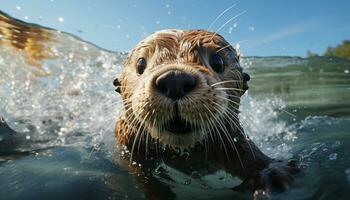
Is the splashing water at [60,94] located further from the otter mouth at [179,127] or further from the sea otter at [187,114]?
the otter mouth at [179,127]

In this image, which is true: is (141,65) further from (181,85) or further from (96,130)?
(96,130)

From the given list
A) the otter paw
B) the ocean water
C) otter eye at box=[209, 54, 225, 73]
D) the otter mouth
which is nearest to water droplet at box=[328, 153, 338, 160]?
the ocean water

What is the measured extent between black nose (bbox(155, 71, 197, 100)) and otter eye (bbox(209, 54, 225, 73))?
96cm

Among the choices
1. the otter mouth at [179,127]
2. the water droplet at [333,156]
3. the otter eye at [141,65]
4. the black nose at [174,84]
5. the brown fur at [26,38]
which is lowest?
the water droplet at [333,156]

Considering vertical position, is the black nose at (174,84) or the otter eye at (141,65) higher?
the otter eye at (141,65)

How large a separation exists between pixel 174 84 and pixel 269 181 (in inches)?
43.1

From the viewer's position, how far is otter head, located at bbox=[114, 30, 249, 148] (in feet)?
12.6

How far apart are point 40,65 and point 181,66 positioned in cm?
804

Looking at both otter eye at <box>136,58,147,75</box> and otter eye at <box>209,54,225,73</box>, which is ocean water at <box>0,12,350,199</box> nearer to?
otter eye at <box>136,58,147,75</box>

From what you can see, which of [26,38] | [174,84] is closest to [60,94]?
[26,38]

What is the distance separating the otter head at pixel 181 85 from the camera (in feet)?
12.6

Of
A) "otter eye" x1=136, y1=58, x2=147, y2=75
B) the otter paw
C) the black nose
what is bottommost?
the otter paw

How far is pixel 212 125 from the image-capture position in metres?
4.09

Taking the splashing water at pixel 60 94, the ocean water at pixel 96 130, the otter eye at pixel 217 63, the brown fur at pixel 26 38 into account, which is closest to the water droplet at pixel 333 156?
the ocean water at pixel 96 130
